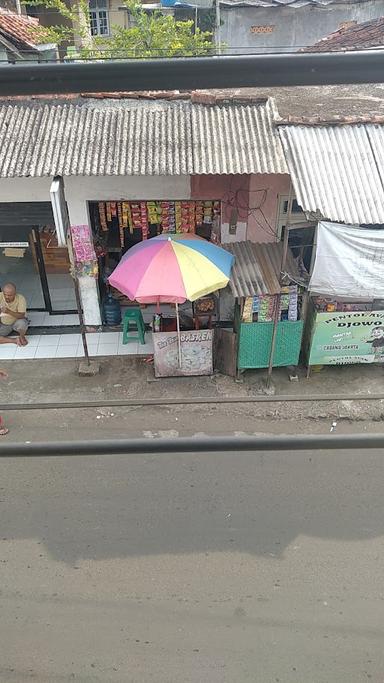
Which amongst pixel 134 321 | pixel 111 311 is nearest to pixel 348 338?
pixel 134 321

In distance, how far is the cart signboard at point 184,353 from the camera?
682cm

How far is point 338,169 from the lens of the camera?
19.5 ft

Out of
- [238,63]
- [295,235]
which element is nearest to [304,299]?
[295,235]

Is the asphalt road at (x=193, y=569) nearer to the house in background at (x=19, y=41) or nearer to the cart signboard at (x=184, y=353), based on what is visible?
the cart signboard at (x=184, y=353)

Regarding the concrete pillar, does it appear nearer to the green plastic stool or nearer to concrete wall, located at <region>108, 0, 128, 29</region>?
the green plastic stool

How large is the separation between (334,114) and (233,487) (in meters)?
5.19

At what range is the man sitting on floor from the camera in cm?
752

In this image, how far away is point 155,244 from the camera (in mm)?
6352

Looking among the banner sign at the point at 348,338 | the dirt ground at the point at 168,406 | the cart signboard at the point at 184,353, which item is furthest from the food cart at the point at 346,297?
the cart signboard at the point at 184,353

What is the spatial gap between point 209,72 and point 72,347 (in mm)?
7179

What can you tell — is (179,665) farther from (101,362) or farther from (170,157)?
(170,157)

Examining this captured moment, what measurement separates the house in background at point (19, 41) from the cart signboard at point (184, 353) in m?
6.83

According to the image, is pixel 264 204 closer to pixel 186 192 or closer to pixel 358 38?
pixel 186 192

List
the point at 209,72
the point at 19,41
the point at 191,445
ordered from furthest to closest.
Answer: the point at 19,41 < the point at 191,445 < the point at 209,72
